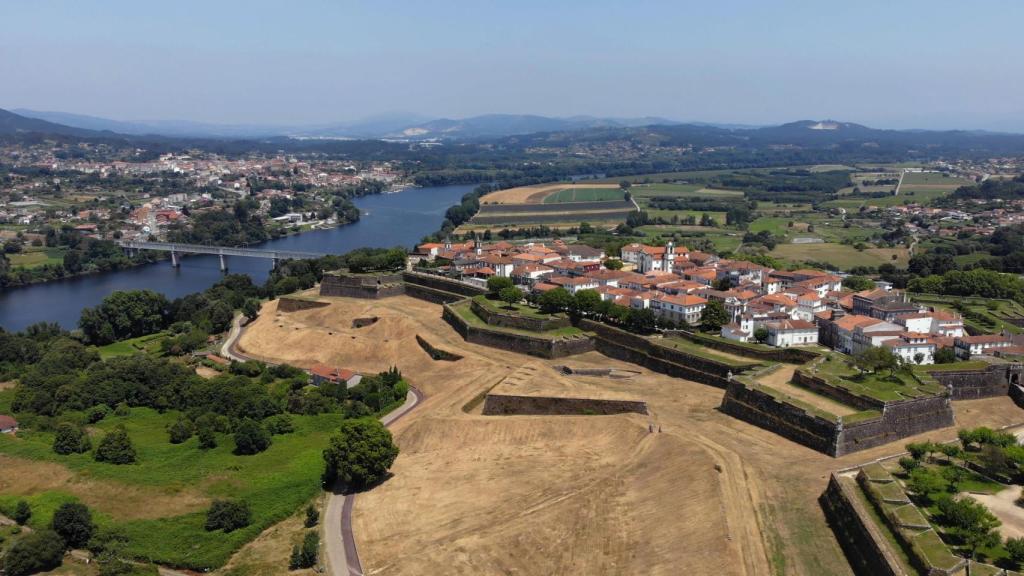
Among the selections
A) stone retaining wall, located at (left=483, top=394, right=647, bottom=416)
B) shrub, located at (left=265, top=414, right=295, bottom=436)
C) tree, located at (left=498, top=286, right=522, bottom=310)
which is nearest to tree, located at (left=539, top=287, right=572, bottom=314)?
tree, located at (left=498, top=286, right=522, bottom=310)

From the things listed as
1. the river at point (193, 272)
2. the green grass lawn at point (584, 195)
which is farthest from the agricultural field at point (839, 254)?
the green grass lawn at point (584, 195)

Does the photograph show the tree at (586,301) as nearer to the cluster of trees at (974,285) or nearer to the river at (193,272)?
the cluster of trees at (974,285)

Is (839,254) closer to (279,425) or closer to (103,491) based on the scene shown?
(279,425)

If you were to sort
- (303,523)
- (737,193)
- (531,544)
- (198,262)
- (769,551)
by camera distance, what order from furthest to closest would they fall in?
1. (737,193)
2. (198,262)
3. (303,523)
4. (531,544)
5. (769,551)

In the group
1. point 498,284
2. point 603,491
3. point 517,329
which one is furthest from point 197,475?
point 498,284

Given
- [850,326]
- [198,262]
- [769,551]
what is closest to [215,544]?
[769,551]

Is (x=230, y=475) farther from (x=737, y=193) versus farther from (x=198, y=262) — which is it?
(x=737, y=193)
